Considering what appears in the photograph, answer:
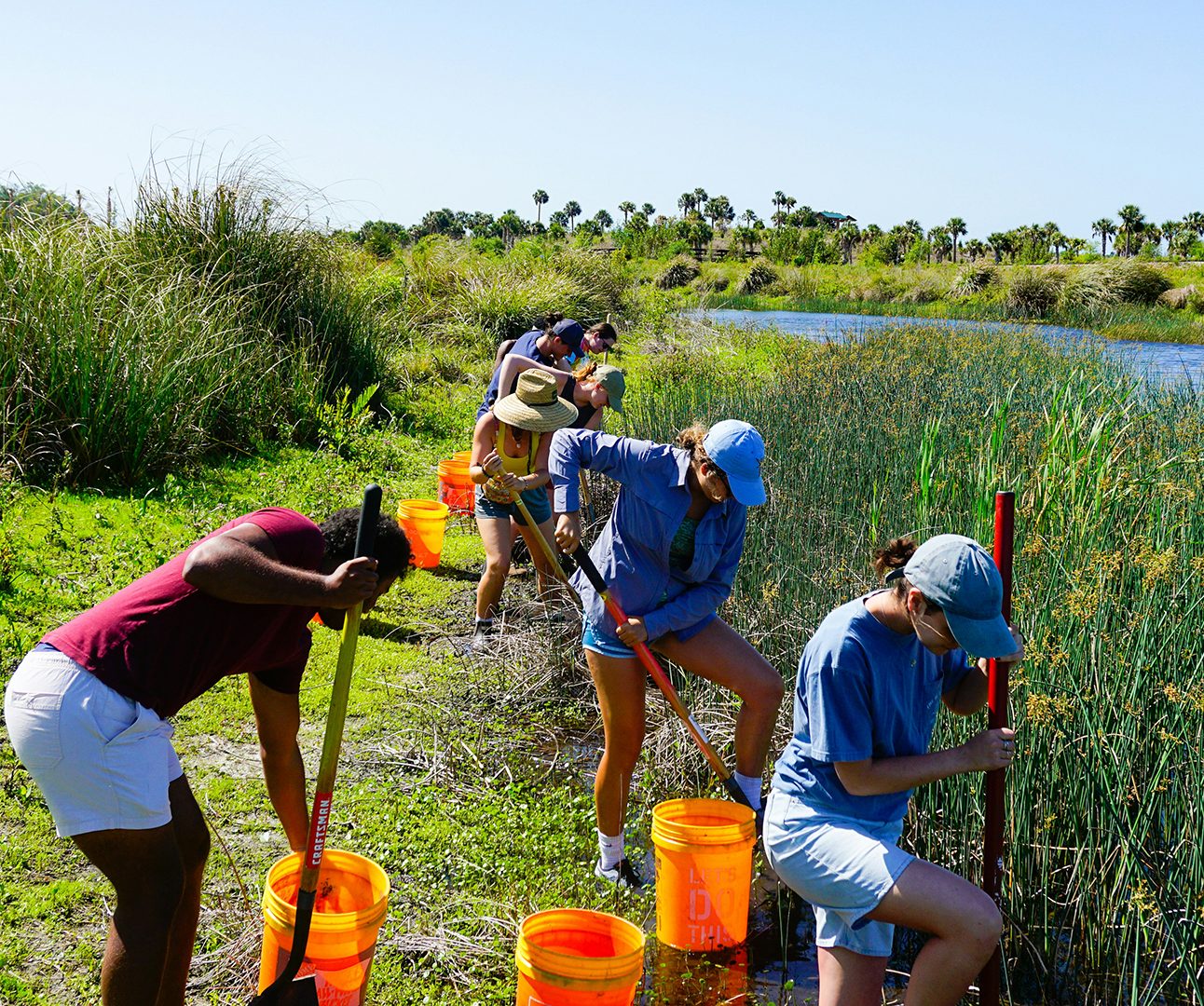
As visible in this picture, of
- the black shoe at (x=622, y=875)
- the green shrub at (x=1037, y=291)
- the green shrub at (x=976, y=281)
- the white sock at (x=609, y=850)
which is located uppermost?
the green shrub at (x=976, y=281)

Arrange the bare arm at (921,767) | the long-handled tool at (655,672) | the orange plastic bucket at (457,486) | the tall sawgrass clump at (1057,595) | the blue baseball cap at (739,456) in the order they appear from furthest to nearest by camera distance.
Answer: the orange plastic bucket at (457,486) < the long-handled tool at (655,672) < the blue baseball cap at (739,456) < the tall sawgrass clump at (1057,595) < the bare arm at (921,767)

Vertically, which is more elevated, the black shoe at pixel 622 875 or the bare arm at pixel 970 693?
the bare arm at pixel 970 693

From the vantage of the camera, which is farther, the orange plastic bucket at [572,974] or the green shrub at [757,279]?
the green shrub at [757,279]

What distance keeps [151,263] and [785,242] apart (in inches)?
2032

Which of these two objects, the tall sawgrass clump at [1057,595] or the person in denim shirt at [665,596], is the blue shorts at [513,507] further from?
the person in denim shirt at [665,596]

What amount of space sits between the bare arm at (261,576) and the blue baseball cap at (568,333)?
164 inches

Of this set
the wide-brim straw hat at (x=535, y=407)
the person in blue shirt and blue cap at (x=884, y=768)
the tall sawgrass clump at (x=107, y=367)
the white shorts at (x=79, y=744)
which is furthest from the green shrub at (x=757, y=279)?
the white shorts at (x=79, y=744)

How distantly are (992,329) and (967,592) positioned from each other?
16335mm

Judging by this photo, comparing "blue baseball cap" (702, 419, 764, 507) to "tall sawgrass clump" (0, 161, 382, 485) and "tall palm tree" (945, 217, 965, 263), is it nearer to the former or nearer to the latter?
"tall sawgrass clump" (0, 161, 382, 485)

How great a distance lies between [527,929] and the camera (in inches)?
111

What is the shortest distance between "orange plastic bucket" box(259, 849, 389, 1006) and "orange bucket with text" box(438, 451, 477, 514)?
16.5 feet

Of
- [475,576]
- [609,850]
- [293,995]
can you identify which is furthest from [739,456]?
[475,576]

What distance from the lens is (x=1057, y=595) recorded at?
4.37 meters

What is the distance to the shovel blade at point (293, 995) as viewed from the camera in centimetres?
248
